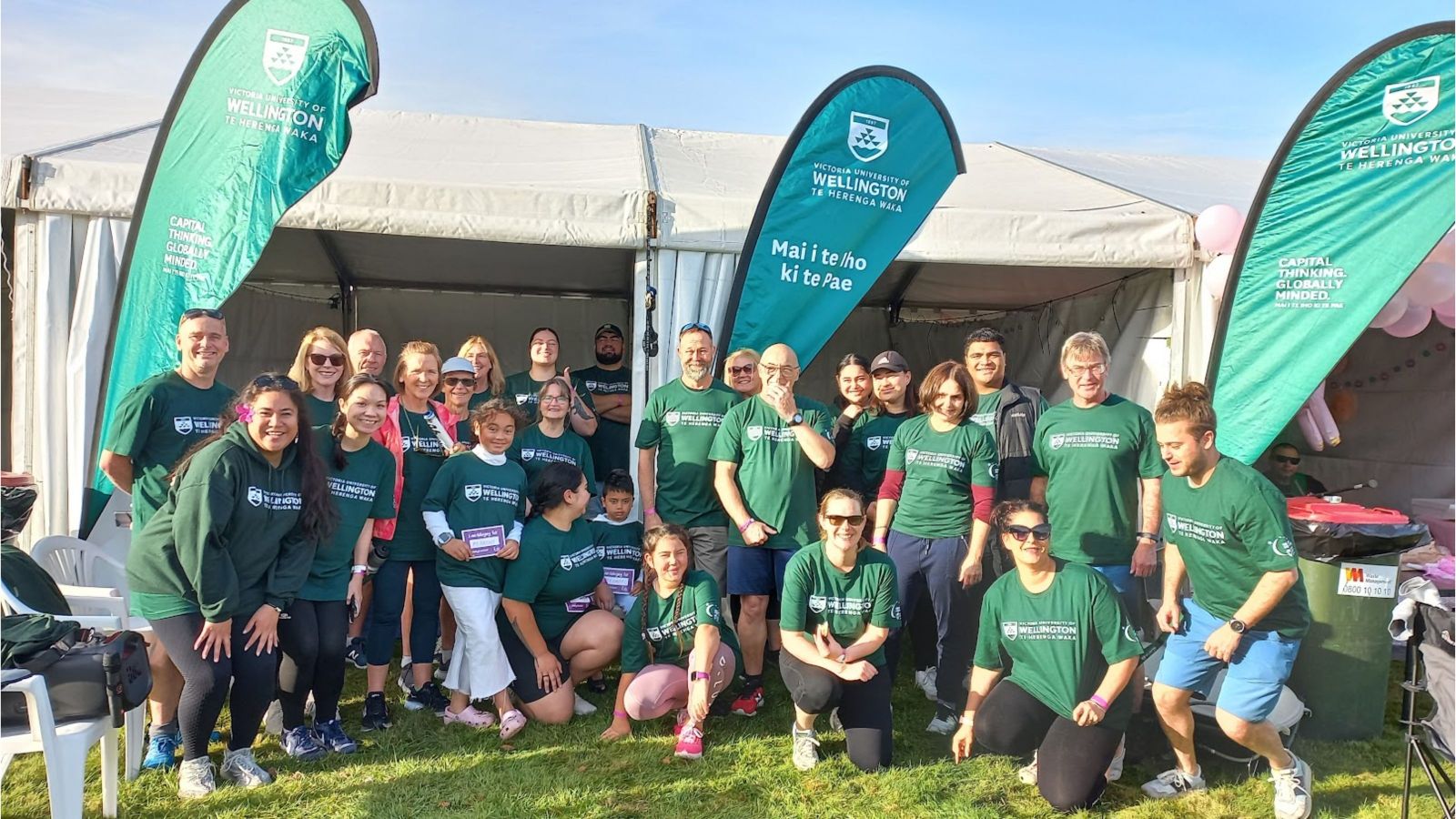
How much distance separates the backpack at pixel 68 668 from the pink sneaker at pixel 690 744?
1.65 meters

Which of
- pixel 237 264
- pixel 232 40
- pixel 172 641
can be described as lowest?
pixel 172 641

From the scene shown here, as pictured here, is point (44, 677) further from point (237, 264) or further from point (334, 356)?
point (237, 264)

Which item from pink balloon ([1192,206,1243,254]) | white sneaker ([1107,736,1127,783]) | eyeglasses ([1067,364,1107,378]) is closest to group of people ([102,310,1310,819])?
eyeglasses ([1067,364,1107,378])

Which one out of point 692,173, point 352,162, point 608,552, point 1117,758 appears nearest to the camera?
point 1117,758

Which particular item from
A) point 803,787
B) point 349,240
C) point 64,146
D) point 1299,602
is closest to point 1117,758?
point 1299,602

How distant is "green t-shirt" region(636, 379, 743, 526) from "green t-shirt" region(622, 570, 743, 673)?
0.35m

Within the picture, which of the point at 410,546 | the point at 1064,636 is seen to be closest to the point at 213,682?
the point at 410,546

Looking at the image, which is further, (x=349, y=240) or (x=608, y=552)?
(x=349, y=240)

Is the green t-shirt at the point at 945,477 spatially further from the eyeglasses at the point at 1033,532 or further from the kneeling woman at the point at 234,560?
the kneeling woman at the point at 234,560

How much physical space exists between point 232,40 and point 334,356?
1.63 metres

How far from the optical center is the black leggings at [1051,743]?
2.73m

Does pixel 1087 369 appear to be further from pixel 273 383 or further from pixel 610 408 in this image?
pixel 273 383

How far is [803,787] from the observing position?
2.92 meters

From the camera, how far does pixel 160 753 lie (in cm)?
291
